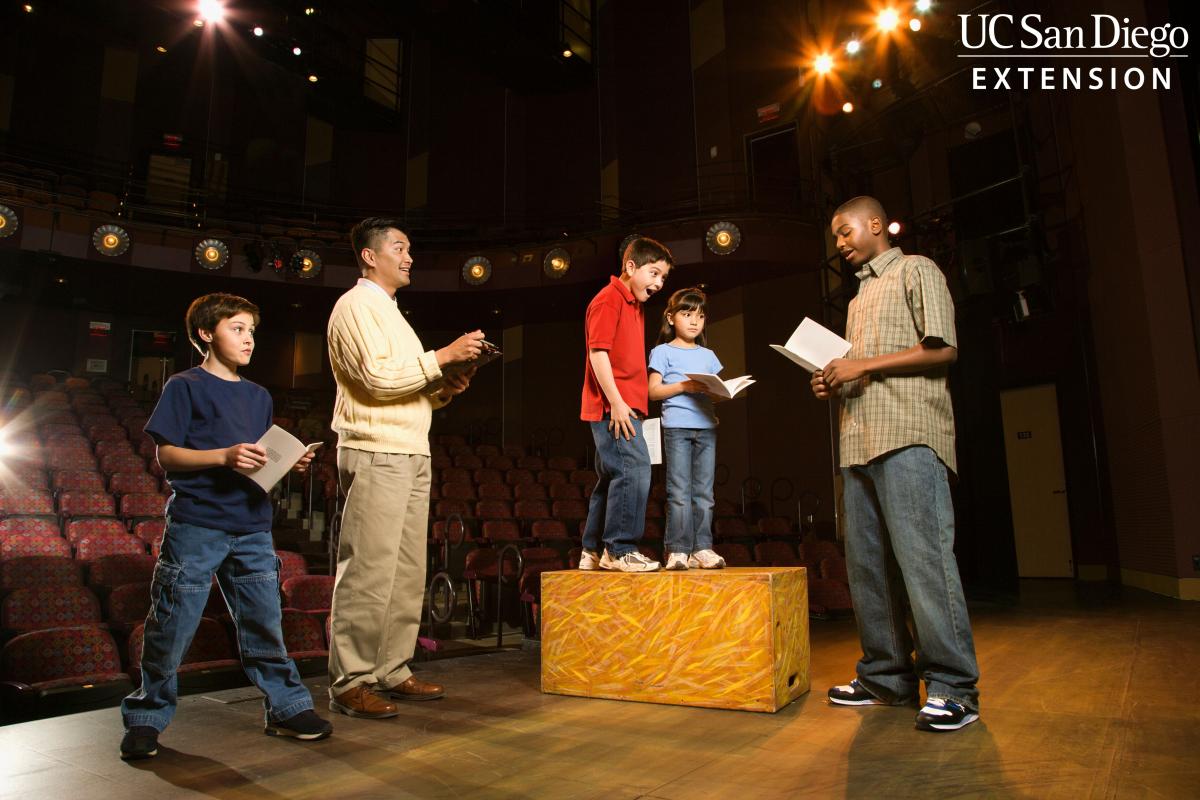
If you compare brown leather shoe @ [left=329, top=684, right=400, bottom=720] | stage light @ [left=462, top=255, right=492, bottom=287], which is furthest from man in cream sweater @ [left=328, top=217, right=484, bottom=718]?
stage light @ [left=462, top=255, right=492, bottom=287]

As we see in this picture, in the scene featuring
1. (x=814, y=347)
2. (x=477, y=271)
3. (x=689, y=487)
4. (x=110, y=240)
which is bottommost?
(x=689, y=487)

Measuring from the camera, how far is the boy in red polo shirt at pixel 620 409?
2.52 metres

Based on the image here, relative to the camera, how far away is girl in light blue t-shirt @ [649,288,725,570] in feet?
8.48

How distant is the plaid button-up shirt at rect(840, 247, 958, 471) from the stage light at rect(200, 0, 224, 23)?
519 inches

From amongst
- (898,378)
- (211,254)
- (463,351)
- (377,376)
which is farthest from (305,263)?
(898,378)

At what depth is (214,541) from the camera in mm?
1865

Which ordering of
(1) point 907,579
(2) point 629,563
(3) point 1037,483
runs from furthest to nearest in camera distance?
1. (3) point 1037,483
2. (2) point 629,563
3. (1) point 907,579

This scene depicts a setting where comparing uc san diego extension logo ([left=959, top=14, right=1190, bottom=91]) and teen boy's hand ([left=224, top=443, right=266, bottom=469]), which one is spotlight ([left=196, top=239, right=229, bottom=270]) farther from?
teen boy's hand ([left=224, top=443, right=266, bottom=469])

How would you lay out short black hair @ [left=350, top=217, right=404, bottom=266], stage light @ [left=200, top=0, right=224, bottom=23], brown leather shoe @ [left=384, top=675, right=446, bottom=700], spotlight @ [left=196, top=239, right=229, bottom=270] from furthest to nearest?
stage light @ [left=200, top=0, right=224, bottom=23] → spotlight @ [left=196, top=239, right=229, bottom=270] → short black hair @ [left=350, top=217, right=404, bottom=266] → brown leather shoe @ [left=384, top=675, right=446, bottom=700]

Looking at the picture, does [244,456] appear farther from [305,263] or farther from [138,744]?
[305,263]

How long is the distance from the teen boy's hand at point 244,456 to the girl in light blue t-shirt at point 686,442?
1275 millimetres

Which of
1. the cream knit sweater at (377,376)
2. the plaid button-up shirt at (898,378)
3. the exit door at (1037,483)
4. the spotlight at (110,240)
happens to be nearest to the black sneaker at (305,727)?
the cream knit sweater at (377,376)

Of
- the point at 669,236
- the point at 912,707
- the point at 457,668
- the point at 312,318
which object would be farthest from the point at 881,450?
the point at 312,318

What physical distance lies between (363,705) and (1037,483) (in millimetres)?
7908
